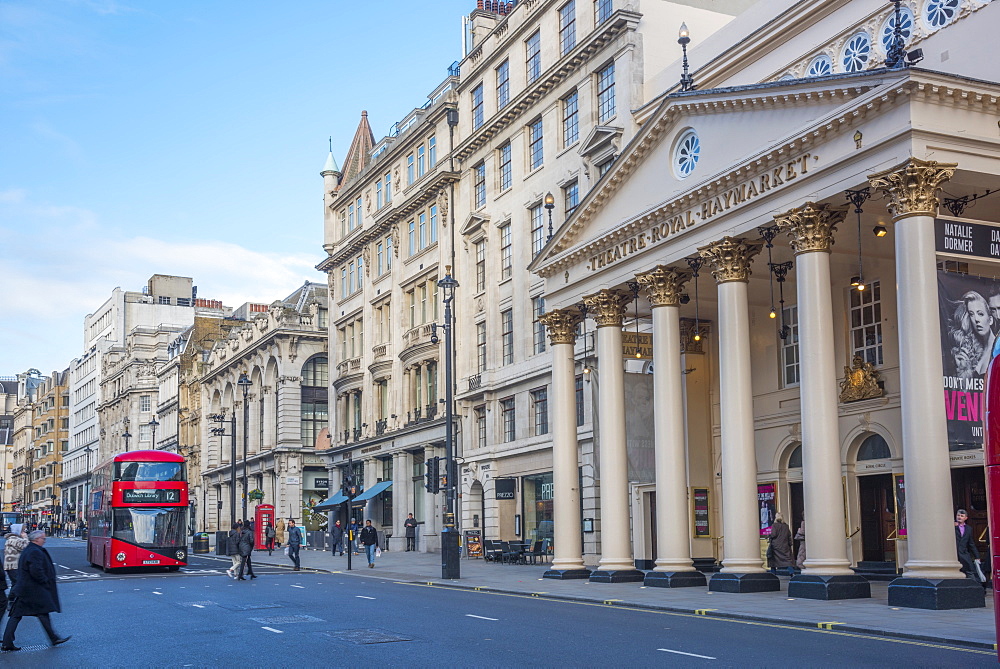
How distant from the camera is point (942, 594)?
16.9 meters

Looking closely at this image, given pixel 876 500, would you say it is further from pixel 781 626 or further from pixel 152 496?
pixel 152 496

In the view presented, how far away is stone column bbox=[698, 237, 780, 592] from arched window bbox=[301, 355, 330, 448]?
4875cm

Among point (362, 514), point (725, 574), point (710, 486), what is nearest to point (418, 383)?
point (362, 514)

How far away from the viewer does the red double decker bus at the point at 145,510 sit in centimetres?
3603

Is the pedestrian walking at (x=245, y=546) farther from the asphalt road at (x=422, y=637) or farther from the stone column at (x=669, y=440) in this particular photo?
the stone column at (x=669, y=440)

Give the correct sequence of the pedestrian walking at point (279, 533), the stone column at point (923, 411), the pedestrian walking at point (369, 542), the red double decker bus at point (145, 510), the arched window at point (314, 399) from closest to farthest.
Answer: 1. the stone column at point (923, 411)
2. the red double decker bus at point (145, 510)
3. the pedestrian walking at point (369, 542)
4. the pedestrian walking at point (279, 533)
5. the arched window at point (314, 399)

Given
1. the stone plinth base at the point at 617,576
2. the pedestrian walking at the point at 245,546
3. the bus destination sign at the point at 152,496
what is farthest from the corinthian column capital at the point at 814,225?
the bus destination sign at the point at 152,496

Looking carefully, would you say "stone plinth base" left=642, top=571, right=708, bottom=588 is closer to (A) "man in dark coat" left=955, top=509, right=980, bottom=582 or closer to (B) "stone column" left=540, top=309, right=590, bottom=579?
(B) "stone column" left=540, top=309, right=590, bottom=579

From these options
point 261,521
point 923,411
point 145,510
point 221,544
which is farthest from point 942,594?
point 261,521

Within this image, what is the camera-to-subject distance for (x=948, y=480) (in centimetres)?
1744

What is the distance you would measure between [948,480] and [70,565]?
3661 cm

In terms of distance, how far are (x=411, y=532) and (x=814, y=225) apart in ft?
101

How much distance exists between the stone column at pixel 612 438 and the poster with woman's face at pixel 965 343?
411 inches

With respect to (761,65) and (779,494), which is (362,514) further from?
(761,65)
